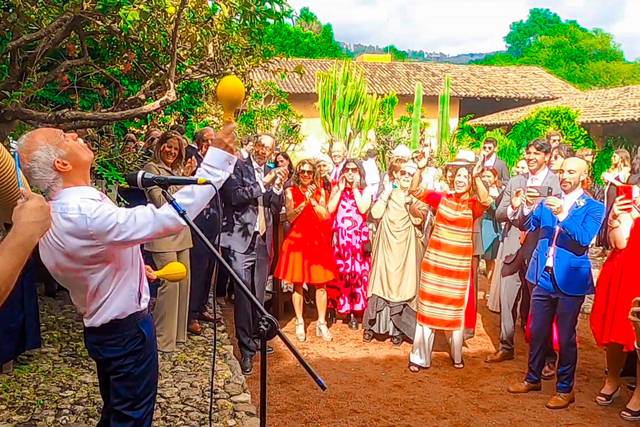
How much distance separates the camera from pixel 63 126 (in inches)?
166

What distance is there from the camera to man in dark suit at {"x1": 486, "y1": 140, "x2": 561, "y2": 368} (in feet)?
17.8

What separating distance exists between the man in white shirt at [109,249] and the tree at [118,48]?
1.37 meters

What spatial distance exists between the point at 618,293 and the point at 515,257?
1144mm

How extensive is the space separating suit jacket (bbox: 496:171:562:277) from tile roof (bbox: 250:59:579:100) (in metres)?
19.7

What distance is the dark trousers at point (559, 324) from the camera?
14.4 feet

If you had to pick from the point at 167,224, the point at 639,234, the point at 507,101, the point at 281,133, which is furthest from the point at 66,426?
the point at 507,101

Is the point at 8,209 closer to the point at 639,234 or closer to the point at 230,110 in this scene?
the point at 230,110

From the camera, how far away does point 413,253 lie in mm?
6023

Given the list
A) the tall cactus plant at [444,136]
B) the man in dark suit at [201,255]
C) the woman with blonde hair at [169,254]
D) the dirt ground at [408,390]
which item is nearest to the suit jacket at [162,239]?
the woman with blonde hair at [169,254]

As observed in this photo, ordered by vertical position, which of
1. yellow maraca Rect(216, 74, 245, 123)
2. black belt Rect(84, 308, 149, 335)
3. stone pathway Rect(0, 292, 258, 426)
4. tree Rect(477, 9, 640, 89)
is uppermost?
tree Rect(477, 9, 640, 89)

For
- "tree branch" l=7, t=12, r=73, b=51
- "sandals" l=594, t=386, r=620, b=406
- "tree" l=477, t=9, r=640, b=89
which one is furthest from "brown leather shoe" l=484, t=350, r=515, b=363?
"tree" l=477, t=9, r=640, b=89

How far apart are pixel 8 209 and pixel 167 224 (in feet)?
2.05

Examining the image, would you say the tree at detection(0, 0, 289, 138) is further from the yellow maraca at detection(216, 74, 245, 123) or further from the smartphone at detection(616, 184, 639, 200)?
the smartphone at detection(616, 184, 639, 200)

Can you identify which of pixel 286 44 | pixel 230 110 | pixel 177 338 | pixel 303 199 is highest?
pixel 286 44
